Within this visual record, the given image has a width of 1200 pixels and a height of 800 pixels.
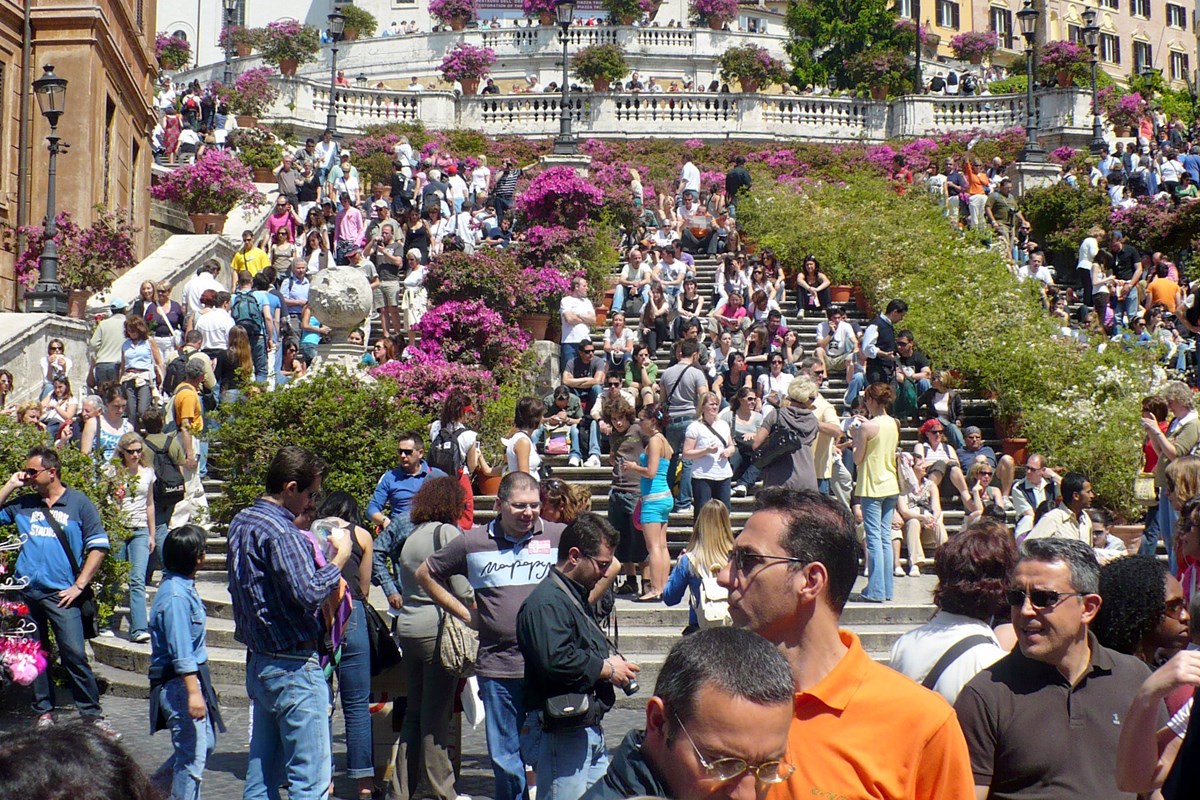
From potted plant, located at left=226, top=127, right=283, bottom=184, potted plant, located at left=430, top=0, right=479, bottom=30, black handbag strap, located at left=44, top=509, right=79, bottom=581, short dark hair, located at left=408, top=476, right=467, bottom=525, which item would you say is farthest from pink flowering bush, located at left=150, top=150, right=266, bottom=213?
potted plant, located at left=430, top=0, right=479, bottom=30

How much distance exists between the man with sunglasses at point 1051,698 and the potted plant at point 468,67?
45848mm

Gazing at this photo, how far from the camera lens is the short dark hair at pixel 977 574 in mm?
4961

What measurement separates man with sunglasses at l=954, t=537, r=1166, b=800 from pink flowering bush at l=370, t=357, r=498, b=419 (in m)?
11.6

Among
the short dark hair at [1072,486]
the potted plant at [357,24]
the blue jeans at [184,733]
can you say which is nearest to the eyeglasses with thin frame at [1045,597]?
the blue jeans at [184,733]

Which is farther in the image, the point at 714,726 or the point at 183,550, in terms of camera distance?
the point at 183,550

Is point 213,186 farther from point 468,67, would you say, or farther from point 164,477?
point 468,67

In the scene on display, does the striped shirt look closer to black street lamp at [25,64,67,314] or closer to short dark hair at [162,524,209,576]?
short dark hair at [162,524,209,576]

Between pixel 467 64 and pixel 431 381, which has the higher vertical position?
pixel 467 64

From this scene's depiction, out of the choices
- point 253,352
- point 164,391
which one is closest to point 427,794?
point 164,391

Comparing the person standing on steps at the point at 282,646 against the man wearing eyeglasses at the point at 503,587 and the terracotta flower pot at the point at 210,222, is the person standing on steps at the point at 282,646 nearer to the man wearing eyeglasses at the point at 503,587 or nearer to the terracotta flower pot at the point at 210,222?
the man wearing eyeglasses at the point at 503,587

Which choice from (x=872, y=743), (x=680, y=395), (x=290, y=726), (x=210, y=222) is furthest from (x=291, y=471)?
(x=210, y=222)

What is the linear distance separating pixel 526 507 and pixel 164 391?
34.4 ft

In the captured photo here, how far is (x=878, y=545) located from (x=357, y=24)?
56.7m

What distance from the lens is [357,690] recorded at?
793cm
